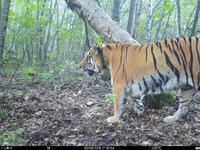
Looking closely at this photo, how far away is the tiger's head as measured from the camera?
22.1ft

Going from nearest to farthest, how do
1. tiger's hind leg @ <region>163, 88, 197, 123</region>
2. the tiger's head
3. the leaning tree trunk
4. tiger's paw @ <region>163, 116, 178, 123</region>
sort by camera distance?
1. tiger's paw @ <region>163, 116, 178, 123</region>
2. tiger's hind leg @ <region>163, 88, 197, 123</region>
3. the tiger's head
4. the leaning tree trunk

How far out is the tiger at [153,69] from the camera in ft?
19.4

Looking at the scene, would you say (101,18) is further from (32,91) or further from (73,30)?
(73,30)

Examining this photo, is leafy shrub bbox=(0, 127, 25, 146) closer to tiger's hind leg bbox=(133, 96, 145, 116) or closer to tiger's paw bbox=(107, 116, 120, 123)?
tiger's paw bbox=(107, 116, 120, 123)

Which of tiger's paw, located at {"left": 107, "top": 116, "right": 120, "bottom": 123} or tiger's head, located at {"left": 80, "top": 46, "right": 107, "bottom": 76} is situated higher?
tiger's head, located at {"left": 80, "top": 46, "right": 107, "bottom": 76}

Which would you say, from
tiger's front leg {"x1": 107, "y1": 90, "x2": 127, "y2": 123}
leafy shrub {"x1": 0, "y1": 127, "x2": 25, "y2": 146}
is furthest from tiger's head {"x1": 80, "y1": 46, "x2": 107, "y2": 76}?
leafy shrub {"x1": 0, "y1": 127, "x2": 25, "y2": 146}

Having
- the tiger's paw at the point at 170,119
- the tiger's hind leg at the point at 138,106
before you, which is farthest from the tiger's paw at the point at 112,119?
the tiger's paw at the point at 170,119

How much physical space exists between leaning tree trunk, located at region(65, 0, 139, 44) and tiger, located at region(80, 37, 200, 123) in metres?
1.01

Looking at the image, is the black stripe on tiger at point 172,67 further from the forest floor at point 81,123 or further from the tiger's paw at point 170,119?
the forest floor at point 81,123

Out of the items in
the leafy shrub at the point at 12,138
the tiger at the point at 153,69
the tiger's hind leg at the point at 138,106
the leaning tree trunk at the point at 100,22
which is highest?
the leaning tree trunk at the point at 100,22

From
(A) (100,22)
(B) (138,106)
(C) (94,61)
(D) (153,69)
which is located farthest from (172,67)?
(A) (100,22)

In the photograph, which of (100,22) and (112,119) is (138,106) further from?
(100,22)

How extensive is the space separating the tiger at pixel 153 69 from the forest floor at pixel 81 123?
1.05ft

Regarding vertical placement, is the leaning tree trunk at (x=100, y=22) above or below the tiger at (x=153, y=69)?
above
